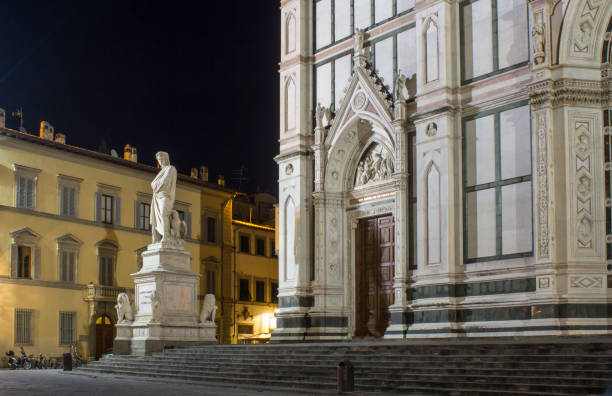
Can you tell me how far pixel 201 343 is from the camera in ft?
86.7

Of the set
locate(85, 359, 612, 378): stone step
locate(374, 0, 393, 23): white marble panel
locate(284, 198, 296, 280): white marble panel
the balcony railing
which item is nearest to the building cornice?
the balcony railing

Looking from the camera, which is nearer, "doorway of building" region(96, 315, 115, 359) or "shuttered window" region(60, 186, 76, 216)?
"shuttered window" region(60, 186, 76, 216)

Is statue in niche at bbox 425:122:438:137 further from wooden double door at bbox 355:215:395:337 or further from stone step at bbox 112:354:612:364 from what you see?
stone step at bbox 112:354:612:364

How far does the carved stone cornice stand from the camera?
2056 cm

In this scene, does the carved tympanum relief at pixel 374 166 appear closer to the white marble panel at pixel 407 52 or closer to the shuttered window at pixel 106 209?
the white marble panel at pixel 407 52

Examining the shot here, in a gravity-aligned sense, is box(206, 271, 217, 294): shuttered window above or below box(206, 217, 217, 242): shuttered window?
below

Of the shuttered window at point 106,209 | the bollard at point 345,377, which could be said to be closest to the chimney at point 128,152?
the shuttered window at point 106,209

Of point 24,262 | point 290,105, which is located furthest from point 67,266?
point 290,105

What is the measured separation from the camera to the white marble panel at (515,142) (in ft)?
70.6

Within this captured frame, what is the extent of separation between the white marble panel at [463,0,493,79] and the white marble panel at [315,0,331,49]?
607 cm

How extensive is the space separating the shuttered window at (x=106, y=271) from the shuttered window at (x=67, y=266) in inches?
74.3

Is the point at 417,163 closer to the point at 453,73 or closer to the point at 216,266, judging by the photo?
the point at 453,73

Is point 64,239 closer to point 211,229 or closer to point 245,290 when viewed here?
point 211,229

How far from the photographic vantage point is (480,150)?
22.8m
